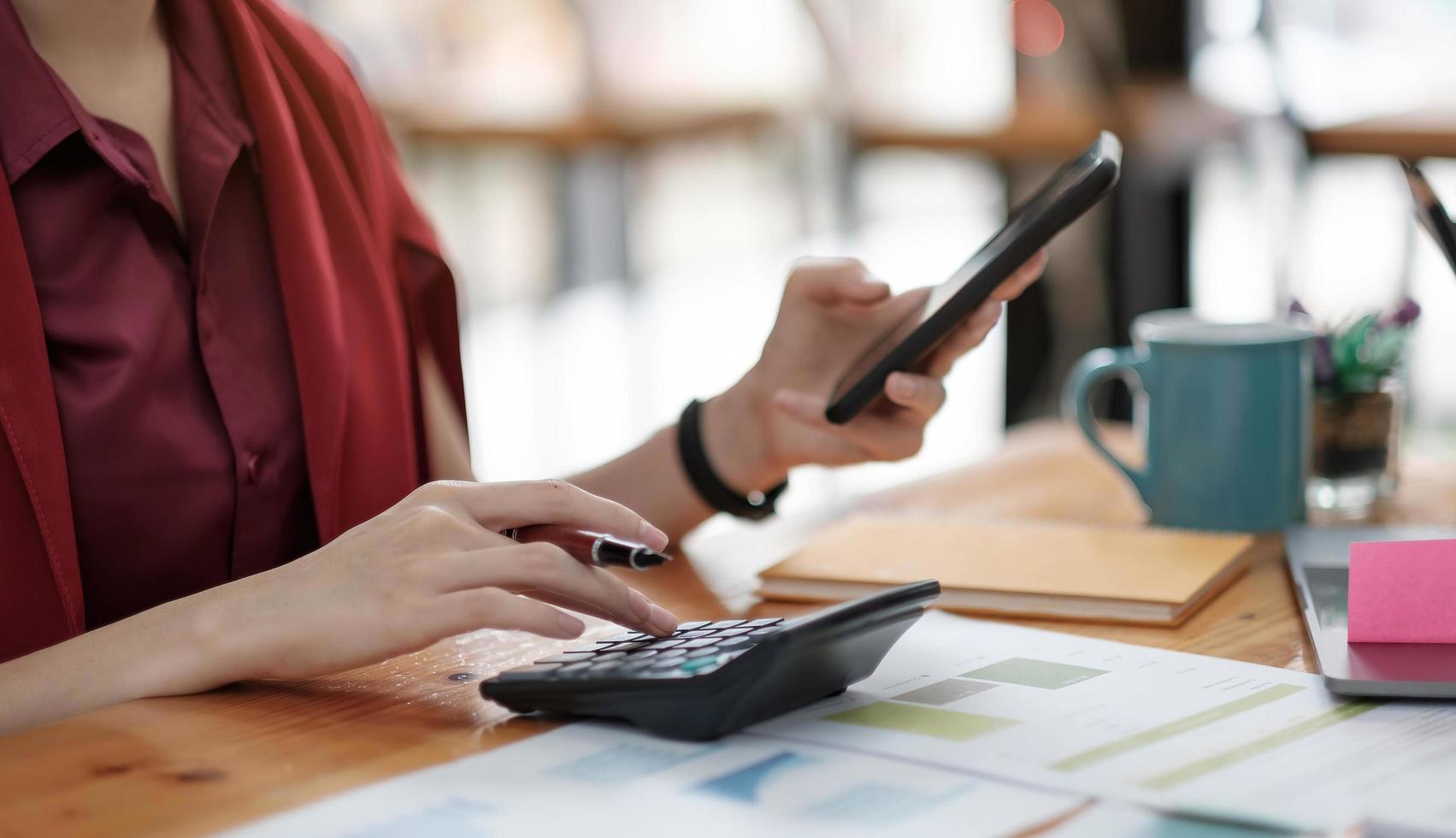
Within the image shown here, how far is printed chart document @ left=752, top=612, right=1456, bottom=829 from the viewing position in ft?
1.54

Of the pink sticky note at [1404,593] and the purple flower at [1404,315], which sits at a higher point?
the purple flower at [1404,315]

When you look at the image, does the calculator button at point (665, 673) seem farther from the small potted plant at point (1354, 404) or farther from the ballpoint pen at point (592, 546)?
the small potted plant at point (1354, 404)

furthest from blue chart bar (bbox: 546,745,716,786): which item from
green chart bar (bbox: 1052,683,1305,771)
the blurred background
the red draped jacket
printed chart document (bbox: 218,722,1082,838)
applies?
the blurred background

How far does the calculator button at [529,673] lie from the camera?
22.3 inches

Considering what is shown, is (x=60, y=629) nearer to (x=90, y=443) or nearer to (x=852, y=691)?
(x=90, y=443)

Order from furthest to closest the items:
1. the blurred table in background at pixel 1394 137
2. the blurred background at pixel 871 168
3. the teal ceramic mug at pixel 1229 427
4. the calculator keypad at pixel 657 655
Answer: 1. the blurred background at pixel 871 168
2. the blurred table in background at pixel 1394 137
3. the teal ceramic mug at pixel 1229 427
4. the calculator keypad at pixel 657 655

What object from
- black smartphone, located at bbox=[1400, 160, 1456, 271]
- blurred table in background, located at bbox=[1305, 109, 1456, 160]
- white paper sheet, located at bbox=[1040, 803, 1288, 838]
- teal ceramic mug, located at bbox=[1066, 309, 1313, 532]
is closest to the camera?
white paper sheet, located at bbox=[1040, 803, 1288, 838]

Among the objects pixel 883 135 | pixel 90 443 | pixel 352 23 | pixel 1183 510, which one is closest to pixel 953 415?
pixel 883 135

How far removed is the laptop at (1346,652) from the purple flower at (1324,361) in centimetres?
17

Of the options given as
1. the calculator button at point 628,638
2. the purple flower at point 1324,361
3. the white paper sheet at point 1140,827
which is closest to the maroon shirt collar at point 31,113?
the calculator button at point 628,638

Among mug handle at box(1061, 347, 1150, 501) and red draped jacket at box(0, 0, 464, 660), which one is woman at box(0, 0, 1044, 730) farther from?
mug handle at box(1061, 347, 1150, 501)

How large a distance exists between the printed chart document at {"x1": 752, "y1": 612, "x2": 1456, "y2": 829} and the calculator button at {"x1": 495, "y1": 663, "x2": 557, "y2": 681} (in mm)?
98

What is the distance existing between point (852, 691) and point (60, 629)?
1.48 ft

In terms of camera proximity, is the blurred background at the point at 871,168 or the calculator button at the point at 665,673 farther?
the blurred background at the point at 871,168
